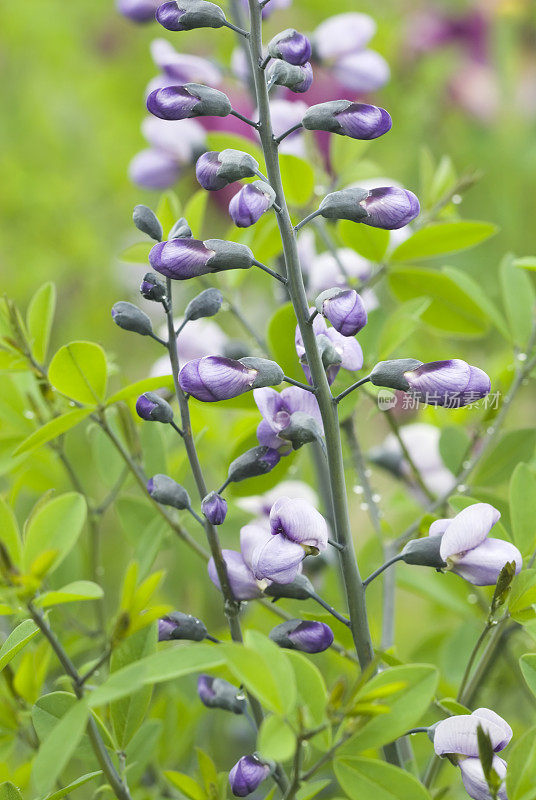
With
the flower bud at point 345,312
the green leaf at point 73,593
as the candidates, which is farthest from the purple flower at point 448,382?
the green leaf at point 73,593

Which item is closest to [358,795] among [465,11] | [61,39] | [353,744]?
[353,744]

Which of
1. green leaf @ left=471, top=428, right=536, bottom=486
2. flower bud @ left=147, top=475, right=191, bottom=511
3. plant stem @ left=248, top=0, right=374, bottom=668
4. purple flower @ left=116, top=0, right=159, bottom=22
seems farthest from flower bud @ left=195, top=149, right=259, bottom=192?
purple flower @ left=116, top=0, right=159, bottom=22

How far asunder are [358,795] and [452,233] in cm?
30

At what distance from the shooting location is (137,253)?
478mm

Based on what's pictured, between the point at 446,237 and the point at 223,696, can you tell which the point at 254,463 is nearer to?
the point at 223,696

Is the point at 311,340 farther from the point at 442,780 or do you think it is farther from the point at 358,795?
the point at 442,780

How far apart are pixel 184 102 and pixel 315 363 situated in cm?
11

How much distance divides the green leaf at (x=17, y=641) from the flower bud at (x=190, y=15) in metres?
0.24

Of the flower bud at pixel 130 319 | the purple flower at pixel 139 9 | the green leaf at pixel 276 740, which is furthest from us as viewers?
the purple flower at pixel 139 9

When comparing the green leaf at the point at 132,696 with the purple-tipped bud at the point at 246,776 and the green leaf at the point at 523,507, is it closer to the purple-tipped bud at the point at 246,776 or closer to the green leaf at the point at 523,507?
the purple-tipped bud at the point at 246,776

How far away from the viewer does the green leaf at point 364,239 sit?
0.45 m

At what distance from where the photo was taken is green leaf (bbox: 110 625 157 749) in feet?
1.00

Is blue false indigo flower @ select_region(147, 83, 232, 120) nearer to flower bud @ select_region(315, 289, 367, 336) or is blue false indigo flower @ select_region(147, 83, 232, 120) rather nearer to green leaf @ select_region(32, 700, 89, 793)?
flower bud @ select_region(315, 289, 367, 336)

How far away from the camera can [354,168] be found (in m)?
0.54
